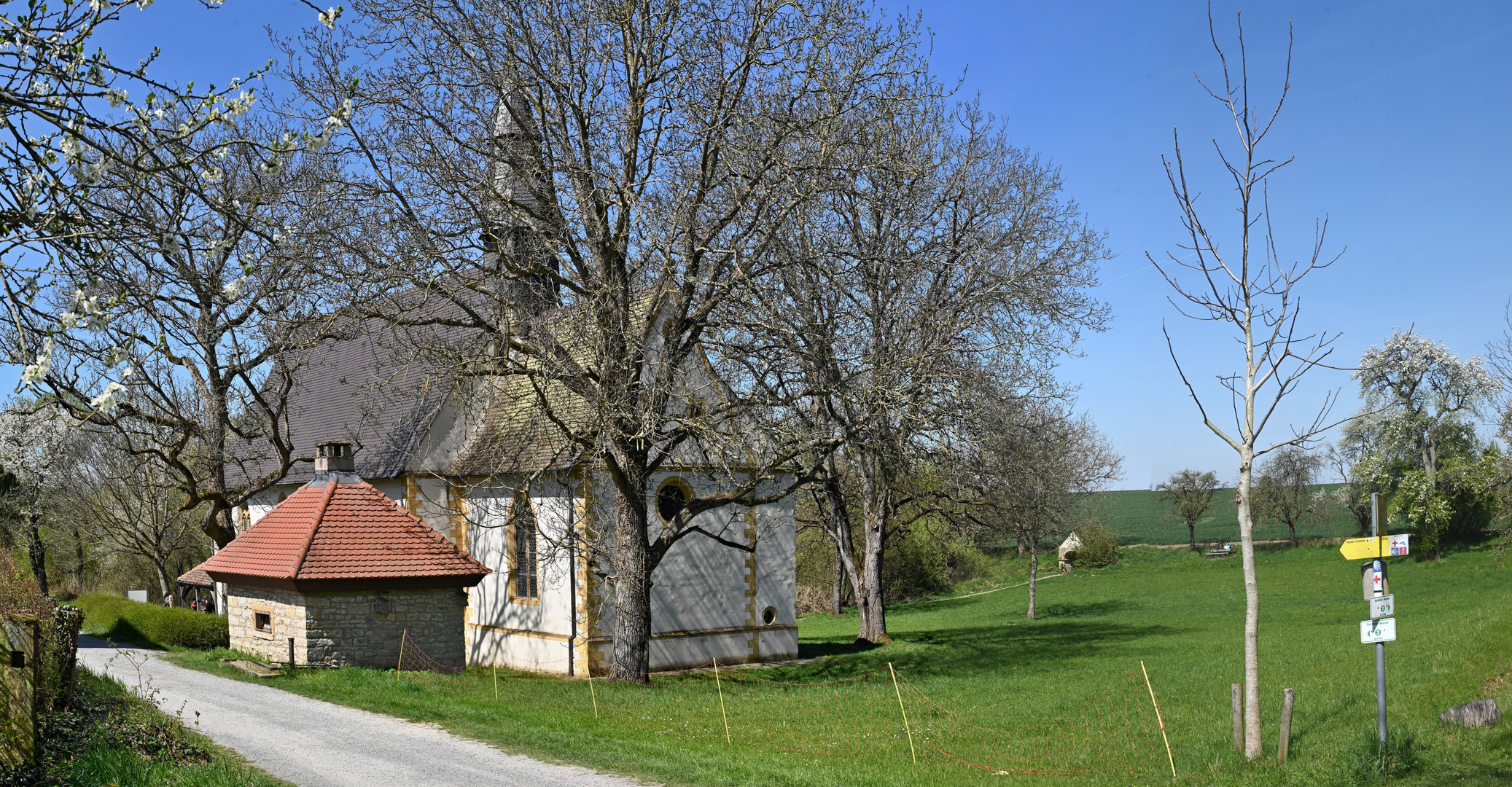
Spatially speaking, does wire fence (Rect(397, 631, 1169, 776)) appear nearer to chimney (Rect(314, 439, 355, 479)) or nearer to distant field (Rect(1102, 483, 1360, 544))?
chimney (Rect(314, 439, 355, 479))

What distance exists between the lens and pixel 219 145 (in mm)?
5902

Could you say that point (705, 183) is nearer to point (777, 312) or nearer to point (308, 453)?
point (777, 312)

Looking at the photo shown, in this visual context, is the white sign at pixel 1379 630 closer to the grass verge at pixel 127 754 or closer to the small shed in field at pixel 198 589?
the grass verge at pixel 127 754

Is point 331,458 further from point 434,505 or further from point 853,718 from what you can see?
point 853,718

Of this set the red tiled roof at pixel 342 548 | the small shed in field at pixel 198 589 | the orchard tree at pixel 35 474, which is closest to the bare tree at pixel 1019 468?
the red tiled roof at pixel 342 548

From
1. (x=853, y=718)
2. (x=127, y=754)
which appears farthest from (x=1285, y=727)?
(x=127, y=754)

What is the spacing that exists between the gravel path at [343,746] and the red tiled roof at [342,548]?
310cm

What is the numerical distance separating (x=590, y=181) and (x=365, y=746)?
9.18 meters

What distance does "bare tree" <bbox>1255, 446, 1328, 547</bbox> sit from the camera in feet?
195

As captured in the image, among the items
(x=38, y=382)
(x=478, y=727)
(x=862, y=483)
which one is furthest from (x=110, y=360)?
(x=862, y=483)

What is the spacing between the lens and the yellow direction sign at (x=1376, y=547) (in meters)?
9.59

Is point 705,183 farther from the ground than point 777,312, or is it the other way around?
point 705,183

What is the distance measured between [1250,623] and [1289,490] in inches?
2272

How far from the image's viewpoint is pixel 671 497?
22.6 metres
